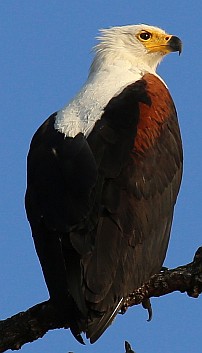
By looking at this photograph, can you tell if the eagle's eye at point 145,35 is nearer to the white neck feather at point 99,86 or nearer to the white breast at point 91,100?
the white neck feather at point 99,86

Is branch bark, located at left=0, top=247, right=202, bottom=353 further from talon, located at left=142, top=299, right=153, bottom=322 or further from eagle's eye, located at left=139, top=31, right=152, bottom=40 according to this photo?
eagle's eye, located at left=139, top=31, right=152, bottom=40

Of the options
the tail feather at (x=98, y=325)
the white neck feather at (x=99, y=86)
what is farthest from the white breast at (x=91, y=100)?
the tail feather at (x=98, y=325)

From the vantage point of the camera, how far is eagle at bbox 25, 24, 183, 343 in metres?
11.4

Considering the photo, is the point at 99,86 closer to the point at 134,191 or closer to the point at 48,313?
the point at 134,191

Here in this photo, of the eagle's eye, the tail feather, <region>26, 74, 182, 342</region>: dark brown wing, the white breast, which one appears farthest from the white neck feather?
the tail feather

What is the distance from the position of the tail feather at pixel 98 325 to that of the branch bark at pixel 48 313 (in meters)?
0.29

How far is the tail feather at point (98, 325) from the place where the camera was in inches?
447

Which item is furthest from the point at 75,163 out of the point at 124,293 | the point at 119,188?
the point at 124,293

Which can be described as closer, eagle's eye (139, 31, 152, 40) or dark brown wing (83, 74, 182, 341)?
dark brown wing (83, 74, 182, 341)

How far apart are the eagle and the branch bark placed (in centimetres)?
36

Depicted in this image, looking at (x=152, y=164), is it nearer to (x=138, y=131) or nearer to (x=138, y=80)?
(x=138, y=131)

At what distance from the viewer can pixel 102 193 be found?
11.7 meters

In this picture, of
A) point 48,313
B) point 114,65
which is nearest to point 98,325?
point 48,313

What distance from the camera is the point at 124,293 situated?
39.0ft
